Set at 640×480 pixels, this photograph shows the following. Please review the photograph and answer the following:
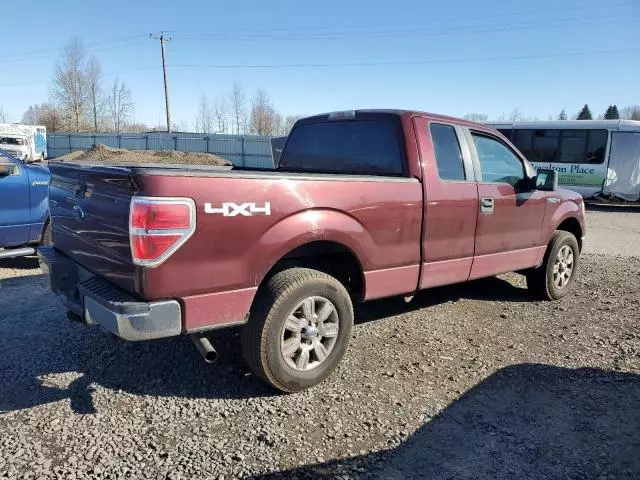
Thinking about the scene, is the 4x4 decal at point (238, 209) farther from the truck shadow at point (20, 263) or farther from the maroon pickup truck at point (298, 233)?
the truck shadow at point (20, 263)

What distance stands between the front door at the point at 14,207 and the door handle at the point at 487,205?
5633 mm

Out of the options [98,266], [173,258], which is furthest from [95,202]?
[173,258]

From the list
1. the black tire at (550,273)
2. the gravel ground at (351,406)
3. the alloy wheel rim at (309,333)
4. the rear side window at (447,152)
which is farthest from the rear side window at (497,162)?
the alloy wheel rim at (309,333)

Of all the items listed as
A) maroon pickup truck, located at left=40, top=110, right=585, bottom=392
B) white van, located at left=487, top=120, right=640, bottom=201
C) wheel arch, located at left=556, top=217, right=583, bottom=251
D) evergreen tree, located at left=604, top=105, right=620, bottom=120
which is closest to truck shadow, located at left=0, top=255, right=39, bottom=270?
maroon pickup truck, located at left=40, top=110, right=585, bottom=392

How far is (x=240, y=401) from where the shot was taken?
11.5 ft

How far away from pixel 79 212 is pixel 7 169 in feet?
12.3

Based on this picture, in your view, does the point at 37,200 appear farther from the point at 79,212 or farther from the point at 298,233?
the point at 298,233

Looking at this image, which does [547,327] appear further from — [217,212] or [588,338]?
[217,212]

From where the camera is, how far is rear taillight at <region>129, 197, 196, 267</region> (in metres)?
2.84

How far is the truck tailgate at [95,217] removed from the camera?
300 centimetres

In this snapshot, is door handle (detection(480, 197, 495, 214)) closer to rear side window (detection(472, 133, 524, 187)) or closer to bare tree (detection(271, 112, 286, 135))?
rear side window (detection(472, 133, 524, 187))

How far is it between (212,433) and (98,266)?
1.33 meters

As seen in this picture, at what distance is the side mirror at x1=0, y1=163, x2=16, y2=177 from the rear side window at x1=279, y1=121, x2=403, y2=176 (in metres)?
3.65

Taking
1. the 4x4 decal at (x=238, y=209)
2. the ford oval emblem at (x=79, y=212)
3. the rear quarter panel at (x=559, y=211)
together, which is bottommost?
the rear quarter panel at (x=559, y=211)
